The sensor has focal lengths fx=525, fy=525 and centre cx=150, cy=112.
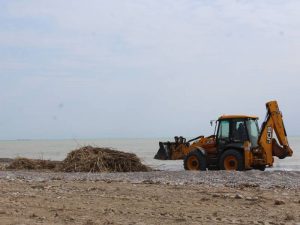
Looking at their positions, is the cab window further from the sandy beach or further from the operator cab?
the sandy beach

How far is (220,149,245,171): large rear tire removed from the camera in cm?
2008

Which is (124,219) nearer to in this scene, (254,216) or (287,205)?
(254,216)

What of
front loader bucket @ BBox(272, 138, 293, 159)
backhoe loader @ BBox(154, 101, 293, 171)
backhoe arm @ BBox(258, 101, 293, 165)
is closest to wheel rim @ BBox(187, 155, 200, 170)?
backhoe loader @ BBox(154, 101, 293, 171)

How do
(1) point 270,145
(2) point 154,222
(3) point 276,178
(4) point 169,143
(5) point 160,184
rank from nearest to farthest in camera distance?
(2) point 154,222 → (5) point 160,184 → (3) point 276,178 → (1) point 270,145 → (4) point 169,143

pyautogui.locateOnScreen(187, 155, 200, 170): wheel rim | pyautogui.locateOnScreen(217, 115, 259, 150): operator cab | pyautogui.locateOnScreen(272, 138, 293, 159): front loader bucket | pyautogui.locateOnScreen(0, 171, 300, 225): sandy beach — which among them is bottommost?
pyautogui.locateOnScreen(0, 171, 300, 225): sandy beach

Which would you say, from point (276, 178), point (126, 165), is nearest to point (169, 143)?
point (126, 165)

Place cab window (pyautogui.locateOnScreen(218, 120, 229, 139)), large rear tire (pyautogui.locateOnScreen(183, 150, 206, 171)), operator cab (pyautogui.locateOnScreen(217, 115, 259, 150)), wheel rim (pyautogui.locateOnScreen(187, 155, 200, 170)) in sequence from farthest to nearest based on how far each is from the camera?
wheel rim (pyautogui.locateOnScreen(187, 155, 200, 170))
large rear tire (pyautogui.locateOnScreen(183, 150, 206, 171))
cab window (pyautogui.locateOnScreen(218, 120, 229, 139))
operator cab (pyautogui.locateOnScreen(217, 115, 259, 150))

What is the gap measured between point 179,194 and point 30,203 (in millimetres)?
3494

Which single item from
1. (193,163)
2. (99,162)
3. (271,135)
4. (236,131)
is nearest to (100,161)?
(99,162)

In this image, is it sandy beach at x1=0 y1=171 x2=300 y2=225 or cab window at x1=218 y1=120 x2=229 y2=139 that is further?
cab window at x1=218 y1=120 x2=229 y2=139

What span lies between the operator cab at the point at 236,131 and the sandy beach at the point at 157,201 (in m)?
3.76

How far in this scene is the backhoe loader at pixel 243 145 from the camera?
2022cm

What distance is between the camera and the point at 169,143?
74.7ft

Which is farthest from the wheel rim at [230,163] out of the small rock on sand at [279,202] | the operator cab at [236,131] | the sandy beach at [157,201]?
the small rock on sand at [279,202]
